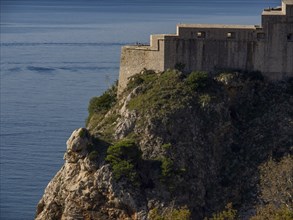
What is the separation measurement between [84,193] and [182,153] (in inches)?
208

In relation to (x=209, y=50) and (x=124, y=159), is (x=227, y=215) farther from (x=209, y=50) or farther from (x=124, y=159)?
A: (x=209, y=50)

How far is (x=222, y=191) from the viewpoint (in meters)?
59.9

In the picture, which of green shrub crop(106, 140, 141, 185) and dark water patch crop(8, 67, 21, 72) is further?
dark water patch crop(8, 67, 21, 72)

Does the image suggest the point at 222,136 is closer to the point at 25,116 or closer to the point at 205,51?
the point at 205,51

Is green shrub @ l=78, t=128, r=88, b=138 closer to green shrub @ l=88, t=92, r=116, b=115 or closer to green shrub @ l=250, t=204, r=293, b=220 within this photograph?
green shrub @ l=88, t=92, r=116, b=115

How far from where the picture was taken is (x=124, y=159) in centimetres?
5866

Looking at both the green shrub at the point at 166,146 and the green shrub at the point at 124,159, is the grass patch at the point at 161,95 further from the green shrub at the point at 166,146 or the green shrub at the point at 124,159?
the green shrub at the point at 124,159

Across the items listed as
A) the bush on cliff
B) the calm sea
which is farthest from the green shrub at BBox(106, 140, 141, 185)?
the calm sea

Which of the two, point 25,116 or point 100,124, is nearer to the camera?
point 100,124

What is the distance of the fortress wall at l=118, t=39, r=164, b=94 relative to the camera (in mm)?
64438

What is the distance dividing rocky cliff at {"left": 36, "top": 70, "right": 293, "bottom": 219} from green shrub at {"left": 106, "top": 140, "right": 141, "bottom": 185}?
0.05m

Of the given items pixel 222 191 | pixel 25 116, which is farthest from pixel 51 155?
pixel 222 191

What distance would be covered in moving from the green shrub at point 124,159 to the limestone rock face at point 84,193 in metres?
0.40

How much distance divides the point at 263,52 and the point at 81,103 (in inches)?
1580
